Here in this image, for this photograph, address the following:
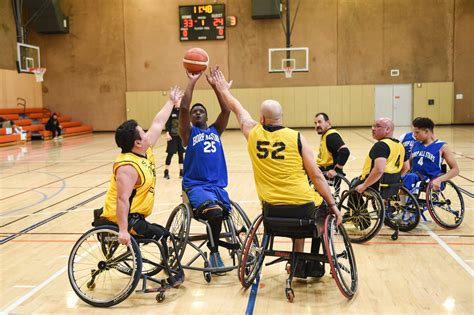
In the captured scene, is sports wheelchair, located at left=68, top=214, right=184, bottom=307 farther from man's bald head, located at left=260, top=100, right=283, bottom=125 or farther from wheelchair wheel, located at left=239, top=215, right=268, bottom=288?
man's bald head, located at left=260, top=100, right=283, bottom=125

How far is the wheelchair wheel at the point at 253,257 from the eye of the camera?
360 cm

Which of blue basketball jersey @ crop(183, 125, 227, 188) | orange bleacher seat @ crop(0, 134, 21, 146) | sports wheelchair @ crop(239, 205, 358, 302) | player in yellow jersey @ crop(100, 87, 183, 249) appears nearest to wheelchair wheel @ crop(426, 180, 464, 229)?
sports wheelchair @ crop(239, 205, 358, 302)

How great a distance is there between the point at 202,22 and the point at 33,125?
8159mm

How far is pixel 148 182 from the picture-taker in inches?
142

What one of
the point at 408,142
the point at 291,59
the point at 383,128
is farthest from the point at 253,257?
the point at 291,59

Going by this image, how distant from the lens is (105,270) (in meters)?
3.74

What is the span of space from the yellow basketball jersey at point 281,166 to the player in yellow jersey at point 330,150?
2.35 meters

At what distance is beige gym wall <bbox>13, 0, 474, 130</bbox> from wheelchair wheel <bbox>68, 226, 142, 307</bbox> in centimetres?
1789

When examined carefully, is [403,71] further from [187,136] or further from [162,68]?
[187,136]

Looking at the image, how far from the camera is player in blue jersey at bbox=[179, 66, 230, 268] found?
4.03m

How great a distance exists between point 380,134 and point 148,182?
8.84 ft

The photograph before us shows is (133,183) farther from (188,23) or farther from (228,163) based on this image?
(188,23)

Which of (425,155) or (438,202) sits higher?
Answer: (425,155)

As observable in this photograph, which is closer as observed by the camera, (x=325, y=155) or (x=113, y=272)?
(x=113, y=272)
